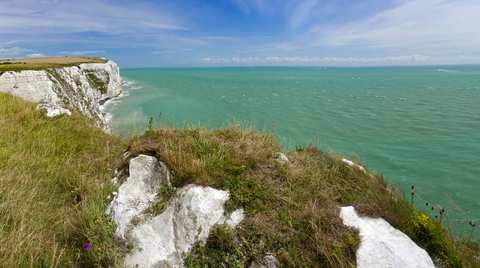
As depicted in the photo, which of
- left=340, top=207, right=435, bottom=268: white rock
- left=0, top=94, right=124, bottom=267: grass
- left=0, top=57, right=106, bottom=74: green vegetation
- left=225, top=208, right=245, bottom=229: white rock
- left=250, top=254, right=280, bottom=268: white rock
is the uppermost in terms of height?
left=0, top=57, right=106, bottom=74: green vegetation

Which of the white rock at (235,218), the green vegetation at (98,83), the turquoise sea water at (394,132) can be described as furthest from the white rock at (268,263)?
the green vegetation at (98,83)

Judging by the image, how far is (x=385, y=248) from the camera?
3.04 meters

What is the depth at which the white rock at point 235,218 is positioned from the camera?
3.37 meters

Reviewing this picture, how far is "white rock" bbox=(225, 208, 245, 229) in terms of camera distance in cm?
337

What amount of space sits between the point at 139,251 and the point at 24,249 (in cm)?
115

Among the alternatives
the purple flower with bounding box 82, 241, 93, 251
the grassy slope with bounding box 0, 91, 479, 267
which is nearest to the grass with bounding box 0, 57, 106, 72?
the grassy slope with bounding box 0, 91, 479, 267

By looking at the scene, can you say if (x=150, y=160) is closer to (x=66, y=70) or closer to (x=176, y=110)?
(x=66, y=70)

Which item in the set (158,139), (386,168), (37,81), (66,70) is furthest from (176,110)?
(158,139)

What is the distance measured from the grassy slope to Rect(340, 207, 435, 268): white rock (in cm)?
15

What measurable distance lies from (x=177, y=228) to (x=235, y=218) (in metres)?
0.79

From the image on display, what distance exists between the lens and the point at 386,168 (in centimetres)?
1862

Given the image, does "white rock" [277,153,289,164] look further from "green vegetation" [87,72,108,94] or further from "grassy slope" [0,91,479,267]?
"green vegetation" [87,72,108,94]

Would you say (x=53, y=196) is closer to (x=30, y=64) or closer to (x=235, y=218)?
(x=235, y=218)

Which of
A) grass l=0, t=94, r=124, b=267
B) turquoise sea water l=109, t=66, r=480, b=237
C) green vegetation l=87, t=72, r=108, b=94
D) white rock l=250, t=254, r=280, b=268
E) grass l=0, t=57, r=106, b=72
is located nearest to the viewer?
grass l=0, t=94, r=124, b=267
